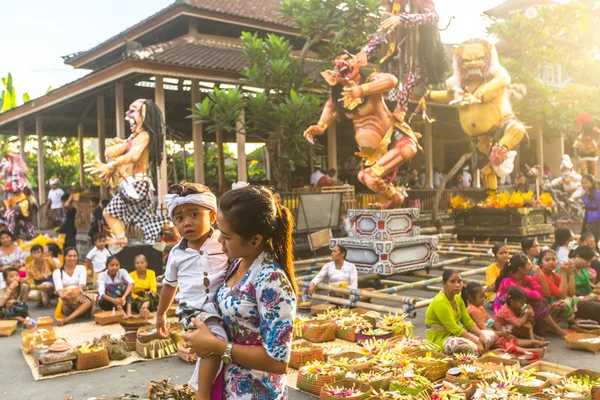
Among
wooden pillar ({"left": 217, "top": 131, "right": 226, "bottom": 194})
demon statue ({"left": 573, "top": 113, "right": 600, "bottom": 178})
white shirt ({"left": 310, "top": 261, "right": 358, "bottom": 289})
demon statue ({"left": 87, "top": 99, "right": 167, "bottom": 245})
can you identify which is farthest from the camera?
wooden pillar ({"left": 217, "top": 131, "right": 226, "bottom": 194})

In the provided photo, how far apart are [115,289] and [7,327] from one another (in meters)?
1.23

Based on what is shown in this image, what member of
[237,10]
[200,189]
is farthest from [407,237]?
[237,10]

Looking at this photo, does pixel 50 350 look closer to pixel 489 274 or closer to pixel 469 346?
pixel 469 346

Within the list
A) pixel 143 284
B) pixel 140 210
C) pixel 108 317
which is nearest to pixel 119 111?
pixel 140 210

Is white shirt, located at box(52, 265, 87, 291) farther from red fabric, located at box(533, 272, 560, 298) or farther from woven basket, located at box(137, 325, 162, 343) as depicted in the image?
red fabric, located at box(533, 272, 560, 298)

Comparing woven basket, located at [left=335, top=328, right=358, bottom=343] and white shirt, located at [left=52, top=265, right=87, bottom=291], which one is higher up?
white shirt, located at [left=52, top=265, right=87, bottom=291]

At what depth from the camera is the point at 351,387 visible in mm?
3801

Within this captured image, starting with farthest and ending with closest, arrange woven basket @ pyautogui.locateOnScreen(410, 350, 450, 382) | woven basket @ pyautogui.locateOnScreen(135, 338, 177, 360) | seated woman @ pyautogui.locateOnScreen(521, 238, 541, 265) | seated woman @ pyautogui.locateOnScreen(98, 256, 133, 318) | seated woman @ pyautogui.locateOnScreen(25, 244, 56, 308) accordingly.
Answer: seated woman @ pyautogui.locateOnScreen(25, 244, 56, 308) → seated woman @ pyautogui.locateOnScreen(98, 256, 133, 318) → seated woman @ pyautogui.locateOnScreen(521, 238, 541, 265) → woven basket @ pyautogui.locateOnScreen(135, 338, 177, 360) → woven basket @ pyautogui.locateOnScreen(410, 350, 450, 382)

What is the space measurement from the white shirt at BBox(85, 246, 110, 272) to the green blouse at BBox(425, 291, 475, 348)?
518 centimetres

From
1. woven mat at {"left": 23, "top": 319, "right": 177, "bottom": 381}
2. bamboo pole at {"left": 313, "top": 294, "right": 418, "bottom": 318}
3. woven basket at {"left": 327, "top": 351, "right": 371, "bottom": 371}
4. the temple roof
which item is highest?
the temple roof

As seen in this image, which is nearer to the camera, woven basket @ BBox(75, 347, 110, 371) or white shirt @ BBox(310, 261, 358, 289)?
woven basket @ BBox(75, 347, 110, 371)

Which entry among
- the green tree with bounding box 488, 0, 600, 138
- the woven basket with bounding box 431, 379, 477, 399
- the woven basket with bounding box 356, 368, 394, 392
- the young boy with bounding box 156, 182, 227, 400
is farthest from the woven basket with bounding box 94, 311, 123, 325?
the green tree with bounding box 488, 0, 600, 138

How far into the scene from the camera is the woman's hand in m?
1.92

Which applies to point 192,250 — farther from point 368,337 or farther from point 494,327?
point 494,327
